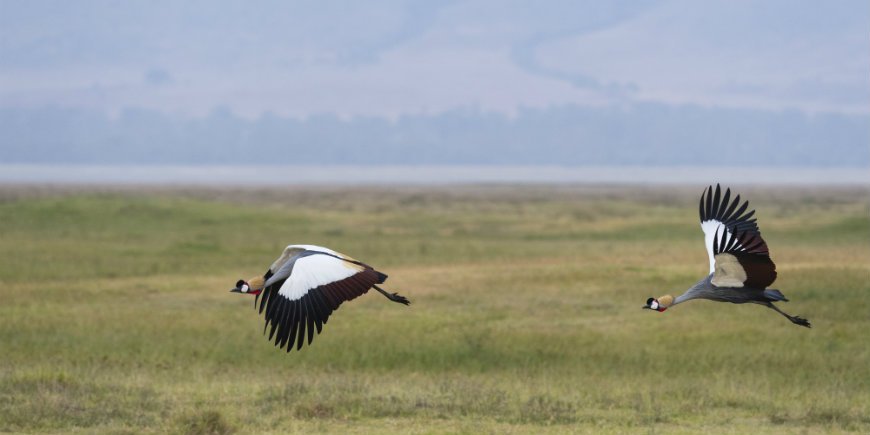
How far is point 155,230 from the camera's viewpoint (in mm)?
50188

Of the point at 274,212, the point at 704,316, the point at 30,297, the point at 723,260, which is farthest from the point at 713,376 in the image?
the point at 274,212

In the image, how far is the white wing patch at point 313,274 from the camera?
29.5 ft

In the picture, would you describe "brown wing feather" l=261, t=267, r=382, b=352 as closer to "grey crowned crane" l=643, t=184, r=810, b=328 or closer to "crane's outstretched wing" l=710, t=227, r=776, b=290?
"grey crowned crane" l=643, t=184, r=810, b=328

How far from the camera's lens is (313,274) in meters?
9.05

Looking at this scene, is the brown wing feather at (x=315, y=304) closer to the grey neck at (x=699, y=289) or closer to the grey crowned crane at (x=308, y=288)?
the grey crowned crane at (x=308, y=288)

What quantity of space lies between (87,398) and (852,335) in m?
12.6

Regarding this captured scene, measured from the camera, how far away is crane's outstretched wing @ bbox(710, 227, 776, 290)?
874 cm

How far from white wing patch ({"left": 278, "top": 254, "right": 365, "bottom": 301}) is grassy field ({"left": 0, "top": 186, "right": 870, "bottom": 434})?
4.87 m

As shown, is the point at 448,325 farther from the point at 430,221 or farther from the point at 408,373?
the point at 430,221

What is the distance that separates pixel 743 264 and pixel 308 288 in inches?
124

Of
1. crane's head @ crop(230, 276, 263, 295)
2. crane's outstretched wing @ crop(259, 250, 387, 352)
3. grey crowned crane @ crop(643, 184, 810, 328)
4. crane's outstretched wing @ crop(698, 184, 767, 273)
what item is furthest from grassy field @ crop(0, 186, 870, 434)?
grey crowned crane @ crop(643, 184, 810, 328)

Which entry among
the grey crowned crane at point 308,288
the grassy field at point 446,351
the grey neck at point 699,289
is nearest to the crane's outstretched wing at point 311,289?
the grey crowned crane at point 308,288

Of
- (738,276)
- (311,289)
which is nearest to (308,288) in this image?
(311,289)

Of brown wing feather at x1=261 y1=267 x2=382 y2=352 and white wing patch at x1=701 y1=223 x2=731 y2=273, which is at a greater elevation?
white wing patch at x1=701 y1=223 x2=731 y2=273
